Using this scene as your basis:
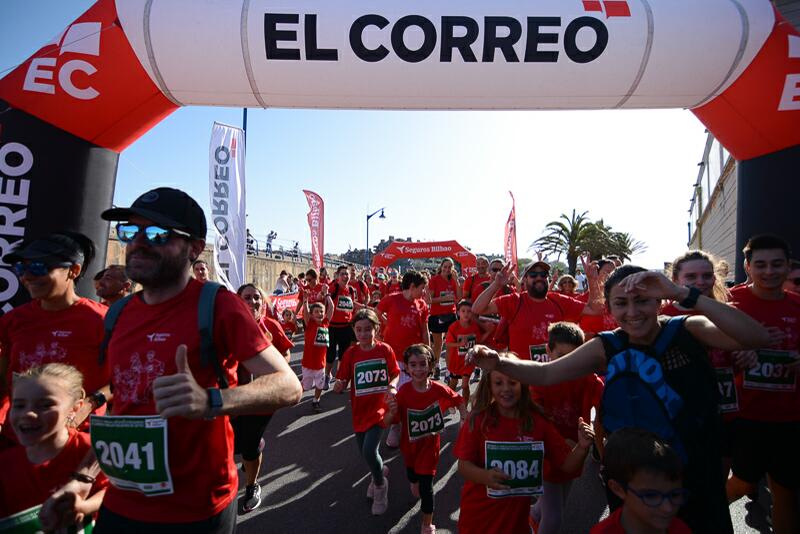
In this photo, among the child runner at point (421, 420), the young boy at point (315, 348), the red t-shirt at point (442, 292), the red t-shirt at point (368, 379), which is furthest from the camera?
the red t-shirt at point (442, 292)

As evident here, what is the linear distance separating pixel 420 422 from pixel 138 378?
243cm

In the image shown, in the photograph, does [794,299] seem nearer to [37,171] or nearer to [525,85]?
[525,85]

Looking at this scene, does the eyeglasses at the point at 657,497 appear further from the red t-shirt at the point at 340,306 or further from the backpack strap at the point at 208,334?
the red t-shirt at the point at 340,306

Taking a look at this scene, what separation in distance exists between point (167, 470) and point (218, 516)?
0.31m

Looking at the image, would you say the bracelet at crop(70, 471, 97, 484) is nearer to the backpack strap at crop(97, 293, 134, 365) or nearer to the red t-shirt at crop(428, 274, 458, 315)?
the backpack strap at crop(97, 293, 134, 365)

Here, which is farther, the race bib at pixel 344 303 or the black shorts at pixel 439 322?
the black shorts at pixel 439 322

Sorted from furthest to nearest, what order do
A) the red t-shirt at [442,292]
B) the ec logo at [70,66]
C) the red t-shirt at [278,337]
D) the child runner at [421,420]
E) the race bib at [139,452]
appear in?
the red t-shirt at [442,292] → the red t-shirt at [278,337] → the ec logo at [70,66] → the child runner at [421,420] → the race bib at [139,452]

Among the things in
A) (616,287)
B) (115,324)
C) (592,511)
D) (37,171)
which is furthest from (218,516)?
(37,171)

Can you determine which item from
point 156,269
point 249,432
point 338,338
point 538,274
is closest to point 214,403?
point 156,269

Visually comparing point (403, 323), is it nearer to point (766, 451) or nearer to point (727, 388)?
point (727, 388)

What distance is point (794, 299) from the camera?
3.03 metres

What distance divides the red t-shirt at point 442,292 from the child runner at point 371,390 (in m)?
Answer: 4.07

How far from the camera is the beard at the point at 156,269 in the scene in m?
1.78

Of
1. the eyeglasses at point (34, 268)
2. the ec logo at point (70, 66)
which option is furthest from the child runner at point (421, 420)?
the ec logo at point (70, 66)
